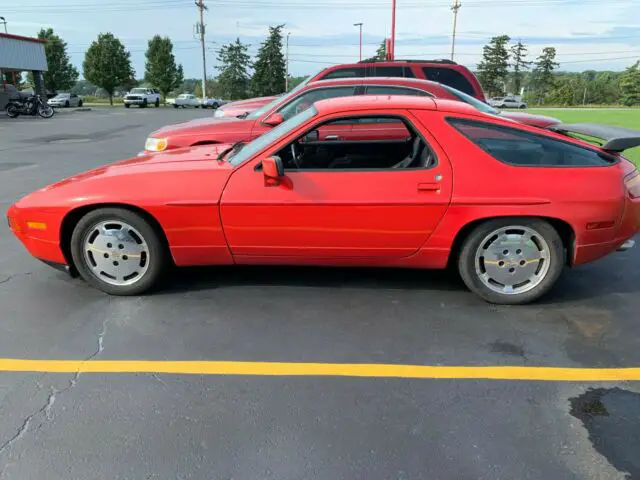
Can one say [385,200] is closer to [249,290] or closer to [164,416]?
[249,290]

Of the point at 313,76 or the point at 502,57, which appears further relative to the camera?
the point at 502,57

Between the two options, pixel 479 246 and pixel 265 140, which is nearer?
pixel 479 246

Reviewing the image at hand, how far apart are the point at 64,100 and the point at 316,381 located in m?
46.2

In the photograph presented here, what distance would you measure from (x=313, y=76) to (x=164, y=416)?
288 inches

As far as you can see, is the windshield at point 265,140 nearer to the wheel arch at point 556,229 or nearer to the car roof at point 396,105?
the car roof at point 396,105

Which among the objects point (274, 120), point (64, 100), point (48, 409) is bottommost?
point (48, 409)

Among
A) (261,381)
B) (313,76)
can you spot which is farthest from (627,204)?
(313,76)

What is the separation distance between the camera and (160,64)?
64.2m

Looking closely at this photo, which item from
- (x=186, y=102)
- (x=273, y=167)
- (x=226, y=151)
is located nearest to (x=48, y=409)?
(x=273, y=167)

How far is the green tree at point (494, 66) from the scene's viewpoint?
264 ft

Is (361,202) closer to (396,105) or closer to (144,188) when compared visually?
(396,105)

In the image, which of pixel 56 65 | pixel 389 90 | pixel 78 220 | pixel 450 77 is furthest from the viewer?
pixel 56 65

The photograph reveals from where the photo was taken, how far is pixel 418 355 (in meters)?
3.10

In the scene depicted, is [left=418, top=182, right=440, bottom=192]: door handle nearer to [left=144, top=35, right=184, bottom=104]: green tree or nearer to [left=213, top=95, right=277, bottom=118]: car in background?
[left=213, top=95, right=277, bottom=118]: car in background
